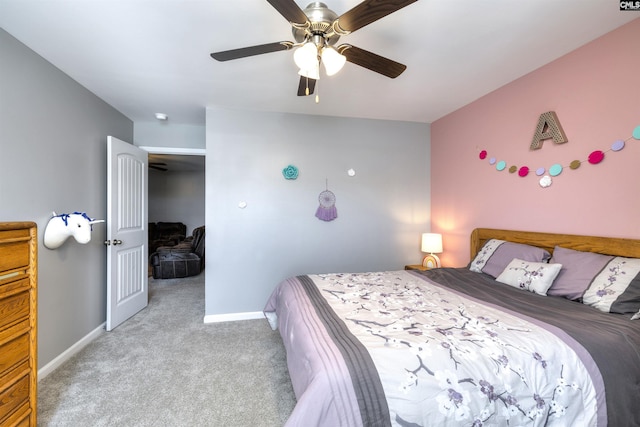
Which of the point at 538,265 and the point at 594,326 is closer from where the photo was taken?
the point at 594,326

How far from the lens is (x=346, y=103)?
3.00 m

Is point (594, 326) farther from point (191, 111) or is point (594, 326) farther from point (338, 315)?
point (191, 111)

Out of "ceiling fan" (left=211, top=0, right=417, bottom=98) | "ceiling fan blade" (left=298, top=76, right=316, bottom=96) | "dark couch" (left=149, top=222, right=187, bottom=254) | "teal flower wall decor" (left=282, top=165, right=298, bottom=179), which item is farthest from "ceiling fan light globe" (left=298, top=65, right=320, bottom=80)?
"dark couch" (left=149, top=222, right=187, bottom=254)

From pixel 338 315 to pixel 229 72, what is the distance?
212cm

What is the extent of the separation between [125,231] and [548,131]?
13.9 ft

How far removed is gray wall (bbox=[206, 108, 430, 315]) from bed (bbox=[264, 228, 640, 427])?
1432 mm

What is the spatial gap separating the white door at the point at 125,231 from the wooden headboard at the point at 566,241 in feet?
12.5

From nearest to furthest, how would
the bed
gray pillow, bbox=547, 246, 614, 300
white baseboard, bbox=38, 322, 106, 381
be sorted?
the bed → gray pillow, bbox=547, 246, 614, 300 → white baseboard, bbox=38, 322, 106, 381

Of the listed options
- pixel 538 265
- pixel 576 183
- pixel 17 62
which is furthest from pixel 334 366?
pixel 17 62

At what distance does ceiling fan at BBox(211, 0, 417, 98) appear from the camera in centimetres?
118

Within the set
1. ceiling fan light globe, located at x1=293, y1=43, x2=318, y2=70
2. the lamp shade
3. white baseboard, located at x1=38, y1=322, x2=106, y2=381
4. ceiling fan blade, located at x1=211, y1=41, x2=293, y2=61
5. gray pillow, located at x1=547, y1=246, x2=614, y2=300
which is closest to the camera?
ceiling fan light globe, located at x1=293, y1=43, x2=318, y2=70

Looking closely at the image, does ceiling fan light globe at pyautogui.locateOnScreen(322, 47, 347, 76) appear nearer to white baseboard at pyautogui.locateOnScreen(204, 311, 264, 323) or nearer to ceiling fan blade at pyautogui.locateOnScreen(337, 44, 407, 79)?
ceiling fan blade at pyautogui.locateOnScreen(337, 44, 407, 79)

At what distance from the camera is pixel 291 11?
1.21 m

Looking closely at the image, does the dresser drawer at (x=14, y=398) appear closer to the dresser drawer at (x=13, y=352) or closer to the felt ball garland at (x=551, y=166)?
the dresser drawer at (x=13, y=352)
